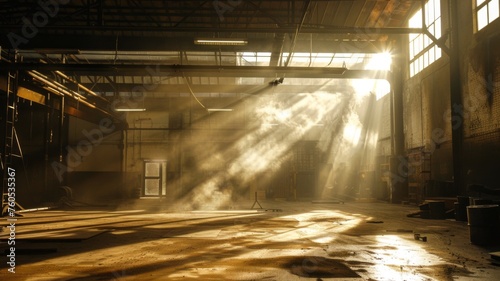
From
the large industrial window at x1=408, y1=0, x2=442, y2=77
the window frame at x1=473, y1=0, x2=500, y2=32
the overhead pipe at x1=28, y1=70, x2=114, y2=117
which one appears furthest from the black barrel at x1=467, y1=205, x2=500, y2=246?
the overhead pipe at x1=28, y1=70, x2=114, y2=117

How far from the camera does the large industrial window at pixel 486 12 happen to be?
10965 mm

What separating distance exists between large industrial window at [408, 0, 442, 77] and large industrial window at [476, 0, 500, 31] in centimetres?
258

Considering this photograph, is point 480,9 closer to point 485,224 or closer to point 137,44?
point 485,224

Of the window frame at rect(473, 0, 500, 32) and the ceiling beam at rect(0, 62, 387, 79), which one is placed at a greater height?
the window frame at rect(473, 0, 500, 32)

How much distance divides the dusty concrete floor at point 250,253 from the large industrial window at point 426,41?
8470 millimetres

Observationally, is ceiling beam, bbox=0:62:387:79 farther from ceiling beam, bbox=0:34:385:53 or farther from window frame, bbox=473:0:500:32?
window frame, bbox=473:0:500:32

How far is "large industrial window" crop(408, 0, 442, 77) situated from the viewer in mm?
14695

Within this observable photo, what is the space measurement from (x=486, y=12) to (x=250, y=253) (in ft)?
35.7

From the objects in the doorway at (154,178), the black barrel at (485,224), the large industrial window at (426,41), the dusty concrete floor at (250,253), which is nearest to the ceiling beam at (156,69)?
the large industrial window at (426,41)

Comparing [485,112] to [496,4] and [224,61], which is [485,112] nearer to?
[496,4]

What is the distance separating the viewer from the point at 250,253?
5.77 m

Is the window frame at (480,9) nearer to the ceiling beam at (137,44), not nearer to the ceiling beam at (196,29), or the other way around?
the ceiling beam at (196,29)

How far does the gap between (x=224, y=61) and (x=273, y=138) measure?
6.27 m

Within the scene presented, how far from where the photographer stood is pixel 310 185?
25.8m
